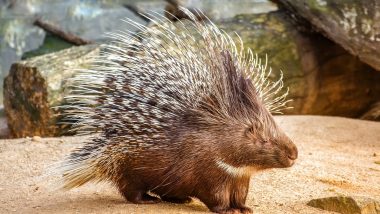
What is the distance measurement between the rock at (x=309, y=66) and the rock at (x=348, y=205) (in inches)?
136

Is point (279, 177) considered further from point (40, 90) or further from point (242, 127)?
point (40, 90)

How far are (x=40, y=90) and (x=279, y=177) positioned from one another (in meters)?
2.87

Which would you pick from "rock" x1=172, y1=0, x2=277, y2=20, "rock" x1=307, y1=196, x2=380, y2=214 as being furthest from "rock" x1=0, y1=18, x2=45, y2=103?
"rock" x1=307, y1=196, x2=380, y2=214

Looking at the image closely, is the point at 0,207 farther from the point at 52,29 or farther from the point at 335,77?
the point at 52,29

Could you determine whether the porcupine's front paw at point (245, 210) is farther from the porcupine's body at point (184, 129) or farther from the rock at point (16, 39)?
the rock at point (16, 39)

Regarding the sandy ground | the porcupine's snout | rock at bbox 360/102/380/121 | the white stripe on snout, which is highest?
the porcupine's snout

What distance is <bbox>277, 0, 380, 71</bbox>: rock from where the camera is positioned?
6137 millimetres

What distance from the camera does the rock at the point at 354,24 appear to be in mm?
6137

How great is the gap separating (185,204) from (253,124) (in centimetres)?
56

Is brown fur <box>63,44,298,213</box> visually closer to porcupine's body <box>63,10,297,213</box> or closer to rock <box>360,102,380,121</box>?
porcupine's body <box>63,10,297,213</box>

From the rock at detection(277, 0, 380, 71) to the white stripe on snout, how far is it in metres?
3.41

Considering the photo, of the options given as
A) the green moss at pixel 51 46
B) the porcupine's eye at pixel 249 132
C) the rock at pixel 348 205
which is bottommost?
the rock at pixel 348 205

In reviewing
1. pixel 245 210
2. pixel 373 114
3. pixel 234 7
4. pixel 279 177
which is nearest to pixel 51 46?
pixel 234 7

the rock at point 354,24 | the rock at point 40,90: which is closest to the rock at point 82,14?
the rock at point 40,90
